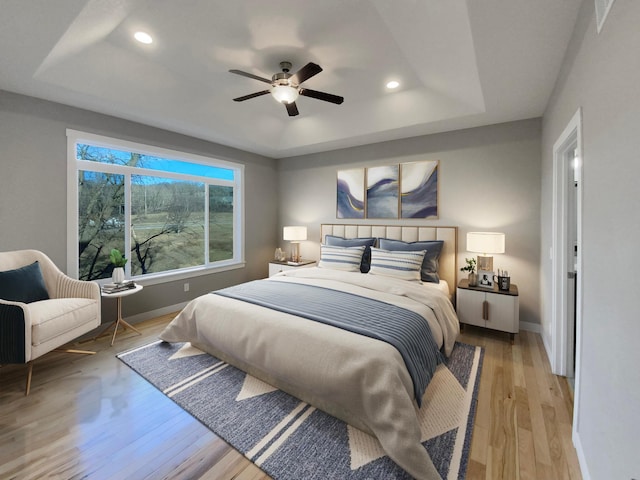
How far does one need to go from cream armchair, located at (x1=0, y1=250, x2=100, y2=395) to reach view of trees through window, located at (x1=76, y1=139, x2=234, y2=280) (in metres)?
0.59

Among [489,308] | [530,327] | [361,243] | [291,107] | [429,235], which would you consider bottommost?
[530,327]

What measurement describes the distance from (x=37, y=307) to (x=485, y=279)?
14.4 ft

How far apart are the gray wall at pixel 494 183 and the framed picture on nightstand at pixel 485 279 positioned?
353 mm

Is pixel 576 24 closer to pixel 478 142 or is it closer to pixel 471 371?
pixel 478 142

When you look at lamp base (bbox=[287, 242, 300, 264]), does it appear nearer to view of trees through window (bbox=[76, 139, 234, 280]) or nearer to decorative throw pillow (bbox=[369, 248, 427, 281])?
view of trees through window (bbox=[76, 139, 234, 280])

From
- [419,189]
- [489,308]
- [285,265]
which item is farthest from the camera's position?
[285,265]

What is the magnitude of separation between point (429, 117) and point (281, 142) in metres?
2.34

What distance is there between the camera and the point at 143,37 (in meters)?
2.42

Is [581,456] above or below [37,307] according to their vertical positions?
below

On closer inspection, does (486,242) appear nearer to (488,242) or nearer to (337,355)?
(488,242)

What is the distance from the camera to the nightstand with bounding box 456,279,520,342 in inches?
118

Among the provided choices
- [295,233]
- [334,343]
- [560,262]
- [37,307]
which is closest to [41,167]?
[37,307]

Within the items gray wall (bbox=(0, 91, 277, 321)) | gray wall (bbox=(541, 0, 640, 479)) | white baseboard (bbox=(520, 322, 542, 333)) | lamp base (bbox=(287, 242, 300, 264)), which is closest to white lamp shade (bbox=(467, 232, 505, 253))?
white baseboard (bbox=(520, 322, 542, 333))

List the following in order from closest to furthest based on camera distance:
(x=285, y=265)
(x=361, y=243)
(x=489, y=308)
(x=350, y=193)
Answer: (x=489, y=308) → (x=361, y=243) → (x=350, y=193) → (x=285, y=265)
